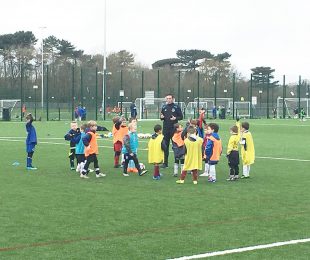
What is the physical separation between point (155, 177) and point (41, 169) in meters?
3.90

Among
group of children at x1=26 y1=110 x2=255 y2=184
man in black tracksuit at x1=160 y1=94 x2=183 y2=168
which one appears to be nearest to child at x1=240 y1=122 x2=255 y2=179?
group of children at x1=26 y1=110 x2=255 y2=184

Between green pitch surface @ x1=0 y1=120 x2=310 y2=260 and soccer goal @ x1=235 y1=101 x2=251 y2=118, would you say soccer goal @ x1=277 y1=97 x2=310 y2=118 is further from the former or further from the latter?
green pitch surface @ x1=0 y1=120 x2=310 y2=260

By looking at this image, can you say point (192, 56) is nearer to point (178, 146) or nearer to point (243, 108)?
point (243, 108)

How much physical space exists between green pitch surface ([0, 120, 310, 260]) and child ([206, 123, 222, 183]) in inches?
12.7

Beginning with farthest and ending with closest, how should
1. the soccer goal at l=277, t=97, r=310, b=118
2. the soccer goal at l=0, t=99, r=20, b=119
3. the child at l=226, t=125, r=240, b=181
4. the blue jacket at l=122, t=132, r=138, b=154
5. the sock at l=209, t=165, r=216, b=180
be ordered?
the soccer goal at l=277, t=97, r=310, b=118
the soccer goal at l=0, t=99, r=20, b=119
the blue jacket at l=122, t=132, r=138, b=154
the child at l=226, t=125, r=240, b=181
the sock at l=209, t=165, r=216, b=180

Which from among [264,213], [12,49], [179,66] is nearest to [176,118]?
[264,213]

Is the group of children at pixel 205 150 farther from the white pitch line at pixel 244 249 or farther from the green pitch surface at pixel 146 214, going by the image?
the white pitch line at pixel 244 249

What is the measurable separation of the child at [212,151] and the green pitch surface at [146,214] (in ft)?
1.06

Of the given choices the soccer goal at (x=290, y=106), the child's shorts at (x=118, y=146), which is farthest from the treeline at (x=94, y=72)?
the child's shorts at (x=118, y=146)

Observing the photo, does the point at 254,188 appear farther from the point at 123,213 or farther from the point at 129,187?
the point at 123,213

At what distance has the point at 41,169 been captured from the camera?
1775cm

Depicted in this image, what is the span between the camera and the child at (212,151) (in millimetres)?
15039

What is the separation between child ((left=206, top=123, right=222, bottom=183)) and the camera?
15039 millimetres

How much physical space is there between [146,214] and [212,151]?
4.97 meters
